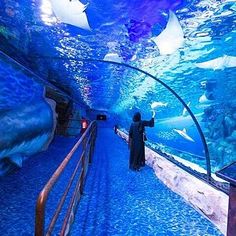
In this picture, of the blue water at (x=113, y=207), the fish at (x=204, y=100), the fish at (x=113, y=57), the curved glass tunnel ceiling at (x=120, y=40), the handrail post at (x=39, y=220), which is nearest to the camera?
the handrail post at (x=39, y=220)

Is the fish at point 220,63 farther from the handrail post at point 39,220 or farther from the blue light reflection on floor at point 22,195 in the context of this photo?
the handrail post at point 39,220

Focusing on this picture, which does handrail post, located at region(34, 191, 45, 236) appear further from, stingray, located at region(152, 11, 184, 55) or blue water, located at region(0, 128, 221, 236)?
stingray, located at region(152, 11, 184, 55)

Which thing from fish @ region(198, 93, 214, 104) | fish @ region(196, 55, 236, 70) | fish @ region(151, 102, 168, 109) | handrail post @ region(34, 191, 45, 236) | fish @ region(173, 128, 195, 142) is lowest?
handrail post @ region(34, 191, 45, 236)

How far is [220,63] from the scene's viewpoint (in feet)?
49.7

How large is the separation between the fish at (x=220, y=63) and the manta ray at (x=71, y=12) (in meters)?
9.28

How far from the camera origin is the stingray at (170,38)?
839cm

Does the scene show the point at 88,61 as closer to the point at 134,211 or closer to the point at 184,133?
the point at 134,211

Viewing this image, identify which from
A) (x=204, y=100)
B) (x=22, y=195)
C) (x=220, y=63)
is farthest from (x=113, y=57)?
(x=204, y=100)

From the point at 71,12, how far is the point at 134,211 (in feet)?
17.6

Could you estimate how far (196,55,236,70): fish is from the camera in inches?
565

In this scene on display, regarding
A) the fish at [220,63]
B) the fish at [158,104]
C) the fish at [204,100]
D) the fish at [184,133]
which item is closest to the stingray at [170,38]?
the fish at [220,63]

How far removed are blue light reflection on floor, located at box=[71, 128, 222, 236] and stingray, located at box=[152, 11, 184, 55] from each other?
502cm

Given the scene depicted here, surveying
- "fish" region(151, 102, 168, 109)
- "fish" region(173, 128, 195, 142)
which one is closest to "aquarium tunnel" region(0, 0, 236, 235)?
"fish" region(151, 102, 168, 109)

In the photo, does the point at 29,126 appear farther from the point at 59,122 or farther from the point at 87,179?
the point at 59,122
